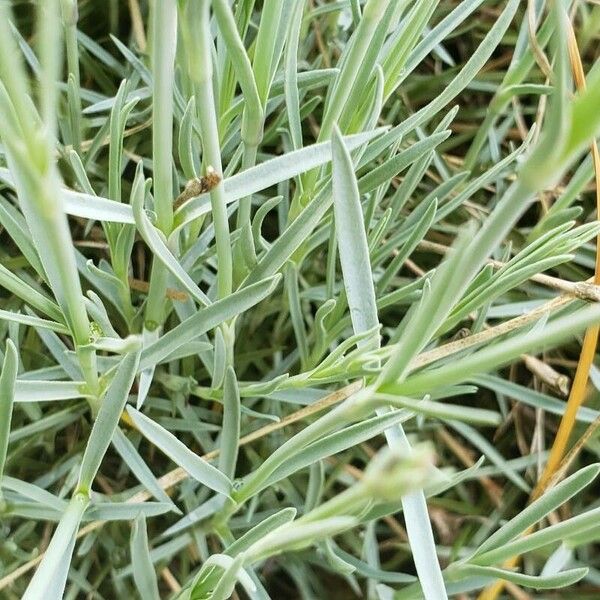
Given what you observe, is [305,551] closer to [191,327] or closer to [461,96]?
[191,327]

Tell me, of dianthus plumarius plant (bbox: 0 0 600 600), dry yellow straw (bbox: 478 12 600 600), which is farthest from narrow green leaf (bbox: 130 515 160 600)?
dry yellow straw (bbox: 478 12 600 600)

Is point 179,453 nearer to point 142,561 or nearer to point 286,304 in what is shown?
point 142,561

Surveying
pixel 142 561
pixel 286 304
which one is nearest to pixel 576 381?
pixel 286 304

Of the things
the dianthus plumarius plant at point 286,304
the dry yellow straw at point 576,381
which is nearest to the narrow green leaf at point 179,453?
the dianthus plumarius plant at point 286,304

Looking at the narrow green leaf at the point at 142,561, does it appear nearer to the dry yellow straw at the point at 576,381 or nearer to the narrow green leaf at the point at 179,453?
the narrow green leaf at the point at 179,453

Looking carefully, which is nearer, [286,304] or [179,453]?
[179,453]

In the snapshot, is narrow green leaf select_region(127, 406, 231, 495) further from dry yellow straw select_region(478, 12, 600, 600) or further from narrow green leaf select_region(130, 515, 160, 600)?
dry yellow straw select_region(478, 12, 600, 600)

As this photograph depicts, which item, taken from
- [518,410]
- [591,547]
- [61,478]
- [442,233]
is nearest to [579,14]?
[442,233]

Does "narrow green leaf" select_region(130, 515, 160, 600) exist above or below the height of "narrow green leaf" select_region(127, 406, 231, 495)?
below
